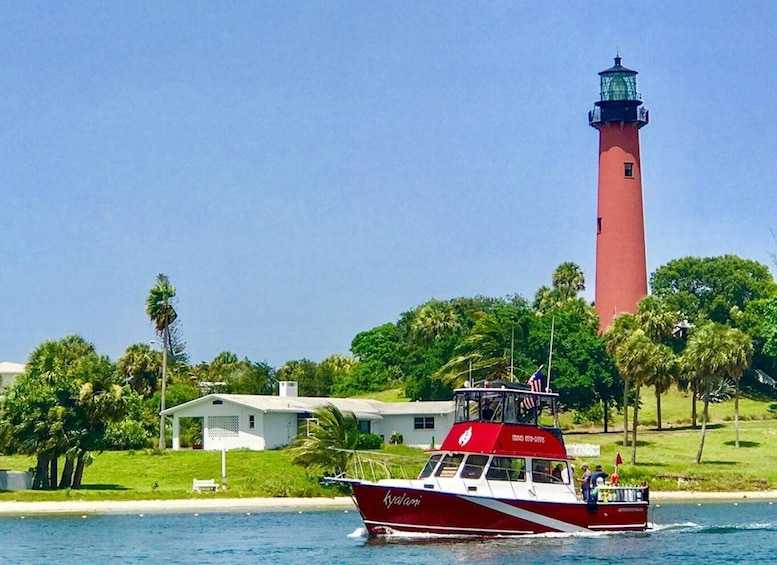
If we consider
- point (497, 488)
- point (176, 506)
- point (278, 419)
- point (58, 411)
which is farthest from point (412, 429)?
point (497, 488)

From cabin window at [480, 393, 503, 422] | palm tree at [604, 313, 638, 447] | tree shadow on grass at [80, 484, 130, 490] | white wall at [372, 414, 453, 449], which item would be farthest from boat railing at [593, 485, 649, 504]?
palm tree at [604, 313, 638, 447]

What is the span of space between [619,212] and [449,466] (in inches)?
2317

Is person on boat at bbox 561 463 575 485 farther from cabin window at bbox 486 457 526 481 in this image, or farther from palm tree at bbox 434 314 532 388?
palm tree at bbox 434 314 532 388

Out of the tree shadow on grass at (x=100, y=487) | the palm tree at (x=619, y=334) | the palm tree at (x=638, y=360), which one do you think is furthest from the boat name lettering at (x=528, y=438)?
the palm tree at (x=619, y=334)

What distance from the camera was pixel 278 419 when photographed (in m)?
81.6

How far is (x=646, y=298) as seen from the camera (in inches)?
4021

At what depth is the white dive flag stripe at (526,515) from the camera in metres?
46.5

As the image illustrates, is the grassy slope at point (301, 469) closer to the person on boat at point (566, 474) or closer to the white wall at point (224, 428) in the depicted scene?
the white wall at point (224, 428)

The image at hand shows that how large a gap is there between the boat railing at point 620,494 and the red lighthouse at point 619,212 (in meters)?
55.0

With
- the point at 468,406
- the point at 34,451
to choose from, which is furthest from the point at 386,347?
the point at 468,406

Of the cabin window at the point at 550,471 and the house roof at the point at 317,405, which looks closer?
the cabin window at the point at 550,471

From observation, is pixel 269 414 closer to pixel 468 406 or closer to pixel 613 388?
pixel 613 388

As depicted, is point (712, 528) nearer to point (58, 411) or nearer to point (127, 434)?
point (58, 411)

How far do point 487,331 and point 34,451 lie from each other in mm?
35051
